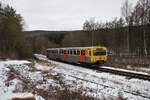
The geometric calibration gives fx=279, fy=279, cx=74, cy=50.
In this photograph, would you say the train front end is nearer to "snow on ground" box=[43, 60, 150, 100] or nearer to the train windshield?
the train windshield

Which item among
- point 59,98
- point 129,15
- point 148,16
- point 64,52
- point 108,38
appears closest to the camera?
point 59,98

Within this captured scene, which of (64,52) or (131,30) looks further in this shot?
(131,30)

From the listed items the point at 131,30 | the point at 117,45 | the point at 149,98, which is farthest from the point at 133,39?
the point at 149,98

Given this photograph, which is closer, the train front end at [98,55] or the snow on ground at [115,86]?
the snow on ground at [115,86]

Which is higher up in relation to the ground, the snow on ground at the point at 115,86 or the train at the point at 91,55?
the train at the point at 91,55

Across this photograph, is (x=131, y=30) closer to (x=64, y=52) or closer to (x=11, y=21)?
(x=64, y=52)

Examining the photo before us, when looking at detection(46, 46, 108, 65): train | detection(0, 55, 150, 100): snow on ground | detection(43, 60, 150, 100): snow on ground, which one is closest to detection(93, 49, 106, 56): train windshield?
detection(46, 46, 108, 65): train

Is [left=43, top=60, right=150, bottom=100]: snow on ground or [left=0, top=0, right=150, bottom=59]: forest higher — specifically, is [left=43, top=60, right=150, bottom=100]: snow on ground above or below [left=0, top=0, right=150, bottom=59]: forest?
below

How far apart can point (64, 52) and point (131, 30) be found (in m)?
17.3

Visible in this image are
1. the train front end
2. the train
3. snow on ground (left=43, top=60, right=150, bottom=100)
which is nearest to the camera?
snow on ground (left=43, top=60, right=150, bottom=100)

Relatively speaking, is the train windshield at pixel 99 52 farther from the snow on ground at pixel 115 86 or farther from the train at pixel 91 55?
the snow on ground at pixel 115 86

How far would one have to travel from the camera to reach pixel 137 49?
A: 52375 mm

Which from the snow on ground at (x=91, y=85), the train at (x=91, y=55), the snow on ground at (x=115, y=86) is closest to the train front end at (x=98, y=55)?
the train at (x=91, y=55)

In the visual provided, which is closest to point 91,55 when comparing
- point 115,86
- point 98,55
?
point 98,55
